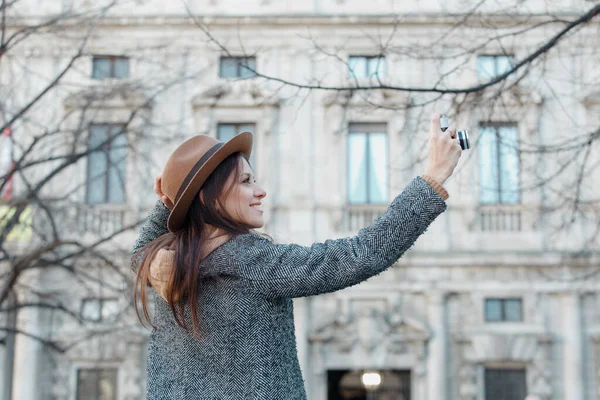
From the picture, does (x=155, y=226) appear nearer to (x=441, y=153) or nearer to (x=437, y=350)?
(x=441, y=153)

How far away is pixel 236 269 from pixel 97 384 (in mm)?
17319

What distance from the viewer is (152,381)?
3.05 metres

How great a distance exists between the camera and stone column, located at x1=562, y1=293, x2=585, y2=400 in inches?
747

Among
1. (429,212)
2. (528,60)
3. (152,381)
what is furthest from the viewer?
(528,60)

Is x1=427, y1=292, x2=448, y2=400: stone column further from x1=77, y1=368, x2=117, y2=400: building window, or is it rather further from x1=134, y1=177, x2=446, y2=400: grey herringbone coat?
x1=134, y1=177, x2=446, y2=400: grey herringbone coat

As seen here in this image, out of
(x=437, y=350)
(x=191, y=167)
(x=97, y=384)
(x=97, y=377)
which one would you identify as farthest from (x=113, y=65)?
(x=191, y=167)

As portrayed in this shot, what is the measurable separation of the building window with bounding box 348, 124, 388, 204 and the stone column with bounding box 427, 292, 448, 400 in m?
2.19

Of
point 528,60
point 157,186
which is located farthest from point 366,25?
point 157,186

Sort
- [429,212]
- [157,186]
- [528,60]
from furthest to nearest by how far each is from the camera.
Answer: [528,60], [157,186], [429,212]

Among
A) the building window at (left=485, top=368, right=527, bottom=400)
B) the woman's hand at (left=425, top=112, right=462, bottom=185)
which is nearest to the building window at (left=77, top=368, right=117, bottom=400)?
the building window at (left=485, top=368, right=527, bottom=400)

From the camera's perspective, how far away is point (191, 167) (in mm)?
3045

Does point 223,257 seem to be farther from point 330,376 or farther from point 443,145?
point 330,376

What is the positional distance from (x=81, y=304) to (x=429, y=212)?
17.9 metres

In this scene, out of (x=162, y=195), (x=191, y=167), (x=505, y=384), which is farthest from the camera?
(x=505, y=384)
